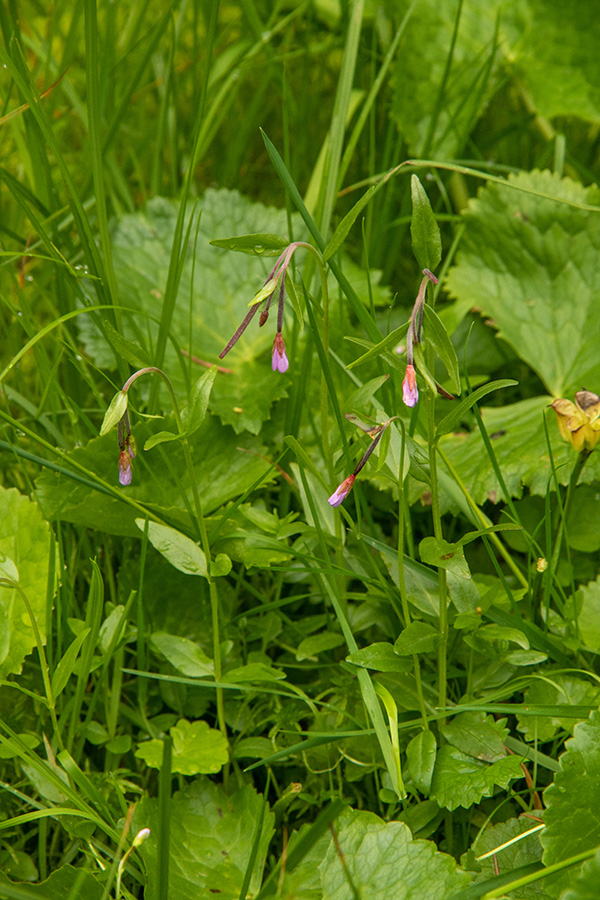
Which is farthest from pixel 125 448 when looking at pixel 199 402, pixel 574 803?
pixel 574 803

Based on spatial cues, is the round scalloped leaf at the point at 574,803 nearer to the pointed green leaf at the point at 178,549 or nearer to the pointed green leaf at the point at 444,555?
the pointed green leaf at the point at 444,555

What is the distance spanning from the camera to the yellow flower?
4.77 ft

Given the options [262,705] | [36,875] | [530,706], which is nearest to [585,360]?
[530,706]

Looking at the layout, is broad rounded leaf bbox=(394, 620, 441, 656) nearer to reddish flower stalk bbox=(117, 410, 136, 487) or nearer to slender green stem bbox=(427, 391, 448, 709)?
slender green stem bbox=(427, 391, 448, 709)

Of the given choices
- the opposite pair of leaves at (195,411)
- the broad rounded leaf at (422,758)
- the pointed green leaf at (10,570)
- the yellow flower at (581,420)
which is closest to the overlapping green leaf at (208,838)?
the broad rounded leaf at (422,758)

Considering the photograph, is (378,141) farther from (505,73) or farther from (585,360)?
(585,360)

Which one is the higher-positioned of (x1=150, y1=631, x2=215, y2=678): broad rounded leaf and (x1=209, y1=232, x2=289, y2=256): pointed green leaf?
(x1=209, y1=232, x2=289, y2=256): pointed green leaf

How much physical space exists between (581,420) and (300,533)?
57cm

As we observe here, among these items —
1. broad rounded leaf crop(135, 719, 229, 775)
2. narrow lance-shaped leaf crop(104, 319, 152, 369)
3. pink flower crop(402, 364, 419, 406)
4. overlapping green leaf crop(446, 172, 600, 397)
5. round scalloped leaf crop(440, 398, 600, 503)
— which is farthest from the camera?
overlapping green leaf crop(446, 172, 600, 397)

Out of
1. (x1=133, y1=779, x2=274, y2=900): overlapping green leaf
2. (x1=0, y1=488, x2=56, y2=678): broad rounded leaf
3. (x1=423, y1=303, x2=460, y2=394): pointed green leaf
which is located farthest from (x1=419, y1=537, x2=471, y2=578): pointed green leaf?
(x1=0, y1=488, x2=56, y2=678): broad rounded leaf

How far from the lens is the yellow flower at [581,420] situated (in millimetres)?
1454

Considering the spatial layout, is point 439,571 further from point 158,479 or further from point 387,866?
point 158,479

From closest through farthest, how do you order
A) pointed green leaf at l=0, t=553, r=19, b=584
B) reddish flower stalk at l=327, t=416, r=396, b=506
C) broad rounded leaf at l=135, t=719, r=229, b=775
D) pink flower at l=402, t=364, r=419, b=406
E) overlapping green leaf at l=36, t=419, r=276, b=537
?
pink flower at l=402, t=364, r=419, b=406, reddish flower stalk at l=327, t=416, r=396, b=506, broad rounded leaf at l=135, t=719, r=229, b=775, pointed green leaf at l=0, t=553, r=19, b=584, overlapping green leaf at l=36, t=419, r=276, b=537

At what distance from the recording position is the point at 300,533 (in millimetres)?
1566
